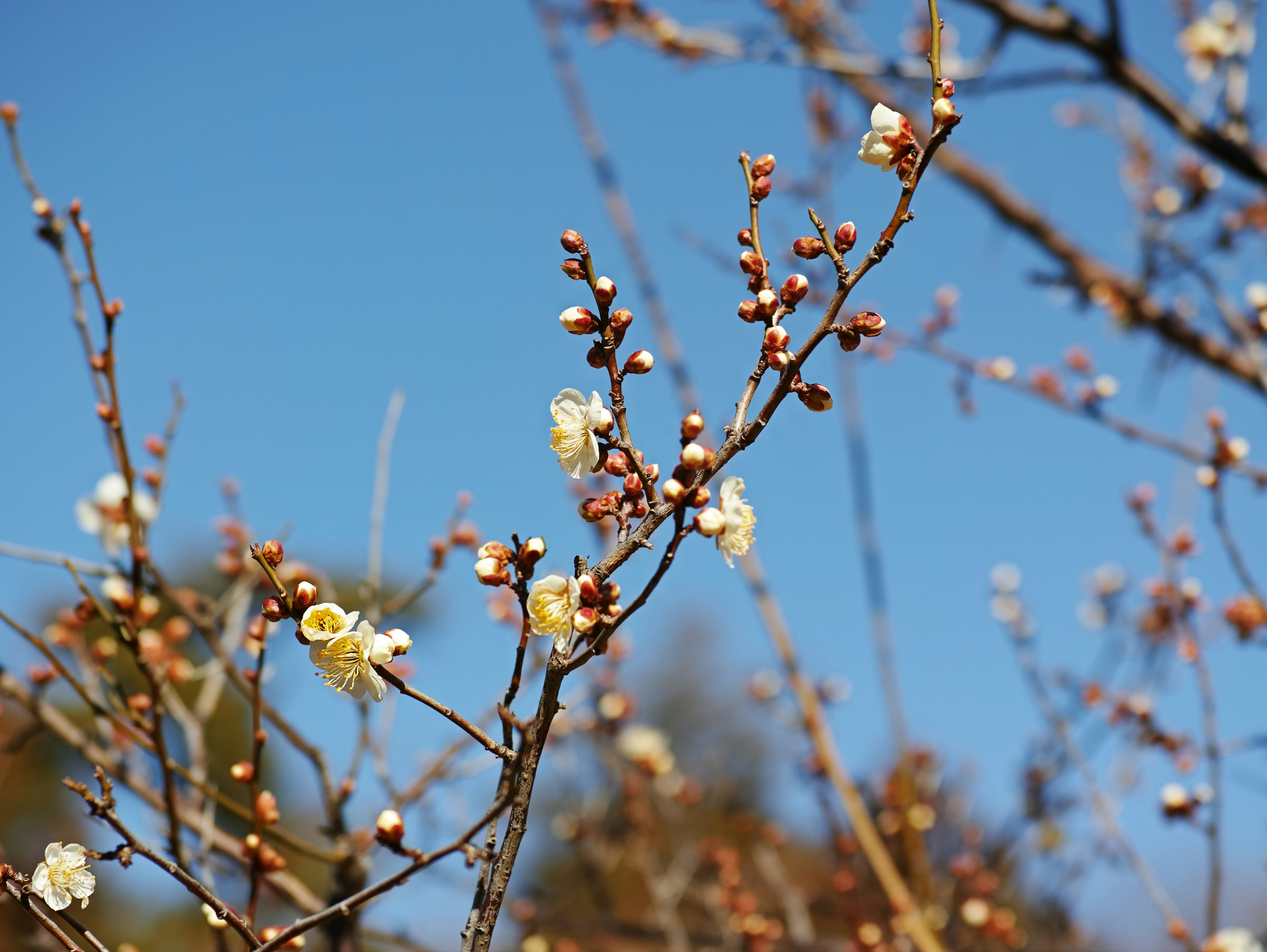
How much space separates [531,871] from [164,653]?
8.77 m

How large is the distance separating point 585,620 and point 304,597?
32 centimetres

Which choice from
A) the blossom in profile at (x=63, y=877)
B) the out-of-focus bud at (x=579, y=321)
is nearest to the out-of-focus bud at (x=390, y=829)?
the blossom in profile at (x=63, y=877)

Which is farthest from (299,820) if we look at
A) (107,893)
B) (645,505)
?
(645,505)

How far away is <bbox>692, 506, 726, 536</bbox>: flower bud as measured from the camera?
1000 mm

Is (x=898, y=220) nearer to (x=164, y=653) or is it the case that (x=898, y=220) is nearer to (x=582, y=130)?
(x=582, y=130)

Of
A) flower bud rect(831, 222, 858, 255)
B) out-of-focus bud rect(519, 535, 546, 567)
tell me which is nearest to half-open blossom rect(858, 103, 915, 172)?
flower bud rect(831, 222, 858, 255)

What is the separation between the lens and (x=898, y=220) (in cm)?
105

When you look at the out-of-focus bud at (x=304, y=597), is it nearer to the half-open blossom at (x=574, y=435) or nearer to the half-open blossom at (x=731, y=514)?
the half-open blossom at (x=574, y=435)

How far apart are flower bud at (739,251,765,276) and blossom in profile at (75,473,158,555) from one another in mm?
1616

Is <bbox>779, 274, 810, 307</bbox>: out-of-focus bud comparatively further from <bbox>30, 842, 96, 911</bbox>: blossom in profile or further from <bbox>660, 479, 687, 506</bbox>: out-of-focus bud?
<bbox>30, 842, 96, 911</bbox>: blossom in profile

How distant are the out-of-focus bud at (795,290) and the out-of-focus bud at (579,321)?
242 millimetres

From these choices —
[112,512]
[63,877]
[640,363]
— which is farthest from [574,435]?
[112,512]

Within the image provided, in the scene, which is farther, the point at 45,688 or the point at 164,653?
the point at 164,653

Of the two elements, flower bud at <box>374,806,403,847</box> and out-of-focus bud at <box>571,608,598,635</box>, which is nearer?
out-of-focus bud at <box>571,608,598,635</box>
